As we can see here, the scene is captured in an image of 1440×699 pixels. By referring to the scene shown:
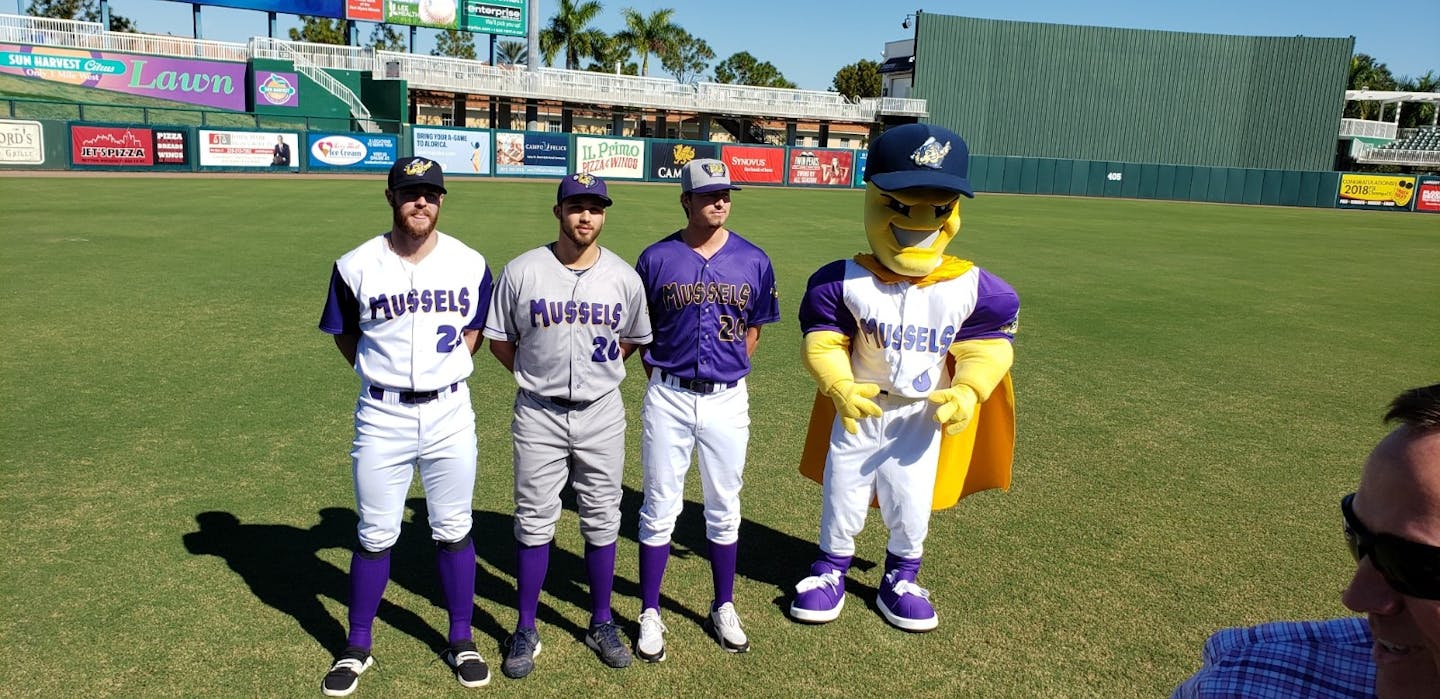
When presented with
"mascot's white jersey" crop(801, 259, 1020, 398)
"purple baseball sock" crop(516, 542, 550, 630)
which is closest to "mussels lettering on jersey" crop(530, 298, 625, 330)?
"purple baseball sock" crop(516, 542, 550, 630)

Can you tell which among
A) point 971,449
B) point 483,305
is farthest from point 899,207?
point 483,305

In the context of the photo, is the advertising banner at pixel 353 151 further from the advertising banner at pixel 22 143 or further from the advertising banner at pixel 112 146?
the advertising banner at pixel 22 143

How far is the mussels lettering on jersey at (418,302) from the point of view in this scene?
12.6 ft

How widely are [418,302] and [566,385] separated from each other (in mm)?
687

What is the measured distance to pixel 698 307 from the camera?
4.29m

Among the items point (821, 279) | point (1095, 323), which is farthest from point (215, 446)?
point (1095, 323)

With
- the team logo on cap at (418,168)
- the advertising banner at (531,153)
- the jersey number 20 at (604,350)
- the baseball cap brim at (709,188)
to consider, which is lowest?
the jersey number 20 at (604,350)

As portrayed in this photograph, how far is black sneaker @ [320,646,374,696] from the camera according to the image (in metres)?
3.71

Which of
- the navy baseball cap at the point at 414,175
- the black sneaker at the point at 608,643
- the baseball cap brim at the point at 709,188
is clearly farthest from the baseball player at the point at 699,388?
the navy baseball cap at the point at 414,175

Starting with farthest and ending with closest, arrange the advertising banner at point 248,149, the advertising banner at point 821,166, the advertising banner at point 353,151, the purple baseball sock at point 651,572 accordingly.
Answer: the advertising banner at point 821,166 < the advertising banner at point 353,151 < the advertising banner at point 248,149 < the purple baseball sock at point 651,572

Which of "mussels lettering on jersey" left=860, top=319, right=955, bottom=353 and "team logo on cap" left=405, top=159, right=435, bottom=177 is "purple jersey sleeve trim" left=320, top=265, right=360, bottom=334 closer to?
"team logo on cap" left=405, top=159, right=435, bottom=177

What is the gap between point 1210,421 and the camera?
7.73 m

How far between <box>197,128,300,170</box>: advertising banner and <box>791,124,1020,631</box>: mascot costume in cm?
3237

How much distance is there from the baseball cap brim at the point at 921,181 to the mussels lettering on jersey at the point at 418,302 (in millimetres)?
1906
